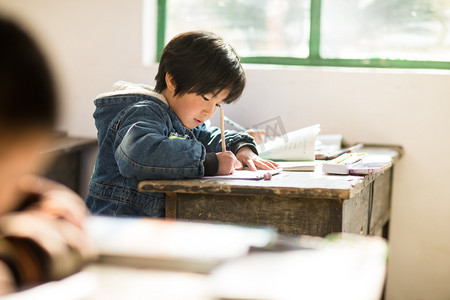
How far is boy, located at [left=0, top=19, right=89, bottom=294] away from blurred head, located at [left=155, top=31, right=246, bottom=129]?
138 centimetres

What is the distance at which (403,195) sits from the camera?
8.40 ft

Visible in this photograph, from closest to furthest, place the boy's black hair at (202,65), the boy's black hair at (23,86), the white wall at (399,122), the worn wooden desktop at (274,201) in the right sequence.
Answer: the boy's black hair at (23,86) → the worn wooden desktop at (274,201) → the boy's black hair at (202,65) → the white wall at (399,122)

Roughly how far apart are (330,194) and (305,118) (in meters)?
1.25

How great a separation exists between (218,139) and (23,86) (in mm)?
1748

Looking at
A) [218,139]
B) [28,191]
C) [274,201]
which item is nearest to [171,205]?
[274,201]

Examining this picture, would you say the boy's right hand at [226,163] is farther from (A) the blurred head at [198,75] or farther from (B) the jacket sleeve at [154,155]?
(A) the blurred head at [198,75]

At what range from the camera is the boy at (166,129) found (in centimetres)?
154

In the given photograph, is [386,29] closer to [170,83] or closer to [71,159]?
[170,83]

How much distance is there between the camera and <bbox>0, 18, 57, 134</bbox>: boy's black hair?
0.31 meters

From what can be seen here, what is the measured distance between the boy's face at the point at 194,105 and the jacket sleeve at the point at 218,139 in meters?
0.18

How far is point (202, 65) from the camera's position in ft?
5.87

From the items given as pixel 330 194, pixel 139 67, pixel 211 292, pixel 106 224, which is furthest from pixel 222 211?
pixel 139 67

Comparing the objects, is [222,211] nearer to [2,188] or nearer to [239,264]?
[239,264]

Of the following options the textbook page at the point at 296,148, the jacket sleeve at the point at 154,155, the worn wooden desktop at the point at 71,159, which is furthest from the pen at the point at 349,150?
the worn wooden desktop at the point at 71,159
